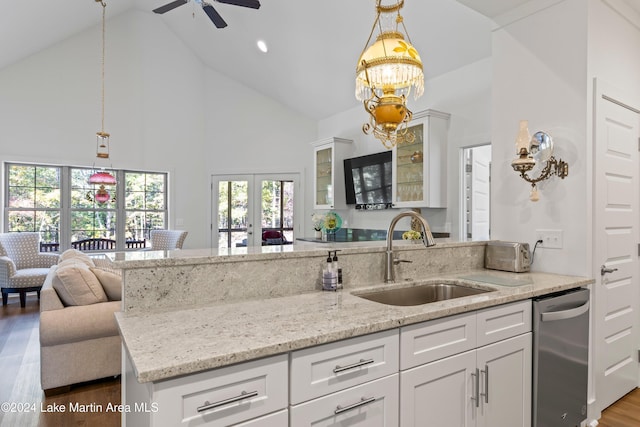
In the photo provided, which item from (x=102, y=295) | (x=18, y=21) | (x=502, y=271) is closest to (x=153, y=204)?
(x=18, y=21)

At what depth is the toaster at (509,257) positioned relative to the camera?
7.93ft

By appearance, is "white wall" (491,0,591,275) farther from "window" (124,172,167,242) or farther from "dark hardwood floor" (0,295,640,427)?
"window" (124,172,167,242)

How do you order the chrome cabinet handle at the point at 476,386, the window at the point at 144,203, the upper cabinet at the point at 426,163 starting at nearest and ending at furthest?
the chrome cabinet handle at the point at 476,386
the upper cabinet at the point at 426,163
the window at the point at 144,203

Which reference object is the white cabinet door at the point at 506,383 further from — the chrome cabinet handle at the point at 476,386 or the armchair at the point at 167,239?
the armchair at the point at 167,239

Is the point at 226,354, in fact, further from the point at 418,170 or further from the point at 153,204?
the point at 153,204

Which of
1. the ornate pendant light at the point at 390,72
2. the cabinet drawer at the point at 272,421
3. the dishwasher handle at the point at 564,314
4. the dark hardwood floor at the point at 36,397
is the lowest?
the dark hardwood floor at the point at 36,397

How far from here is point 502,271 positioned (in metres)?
2.48

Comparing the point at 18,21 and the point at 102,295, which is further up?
the point at 18,21

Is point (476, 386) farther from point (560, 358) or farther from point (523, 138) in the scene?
point (523, 138)

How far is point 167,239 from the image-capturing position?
6.11 m

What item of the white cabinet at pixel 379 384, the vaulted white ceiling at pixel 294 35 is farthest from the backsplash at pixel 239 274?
the vaulted white ceiling at pixel 294 35

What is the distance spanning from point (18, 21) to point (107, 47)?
1.65 m

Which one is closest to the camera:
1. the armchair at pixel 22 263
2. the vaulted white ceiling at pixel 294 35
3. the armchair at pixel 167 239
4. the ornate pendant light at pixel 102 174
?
the vaulted white ceiling at pixel 294 35

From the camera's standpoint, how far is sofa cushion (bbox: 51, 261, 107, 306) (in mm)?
2746
